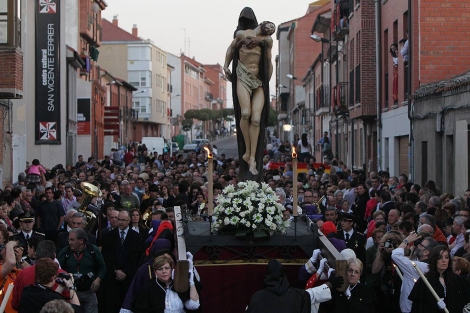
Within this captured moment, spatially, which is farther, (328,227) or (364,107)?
(364,107)

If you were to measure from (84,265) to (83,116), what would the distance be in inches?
1614

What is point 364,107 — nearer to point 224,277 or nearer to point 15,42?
point 15,42

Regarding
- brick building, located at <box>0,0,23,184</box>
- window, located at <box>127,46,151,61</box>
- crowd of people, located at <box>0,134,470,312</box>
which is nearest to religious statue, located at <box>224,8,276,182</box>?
crowd of people, located at <box>0,134,470,312</box>

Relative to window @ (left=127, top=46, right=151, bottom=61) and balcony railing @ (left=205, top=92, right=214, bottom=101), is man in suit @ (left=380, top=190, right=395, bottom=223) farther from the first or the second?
balcony railing @ (left=205, top=92, right=214, bottom=101)

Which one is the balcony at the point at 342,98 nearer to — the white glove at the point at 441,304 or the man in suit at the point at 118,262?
the man in suit at the point at 118,262

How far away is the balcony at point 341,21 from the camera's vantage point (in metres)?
39.7

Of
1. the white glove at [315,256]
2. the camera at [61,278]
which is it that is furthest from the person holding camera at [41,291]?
the white glove at [315,256]

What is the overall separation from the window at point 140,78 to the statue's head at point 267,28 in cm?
9340

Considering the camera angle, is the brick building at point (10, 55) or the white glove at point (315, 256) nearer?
the white glove at point (315, 256)

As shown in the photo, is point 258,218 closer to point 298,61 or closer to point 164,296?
point 164,296

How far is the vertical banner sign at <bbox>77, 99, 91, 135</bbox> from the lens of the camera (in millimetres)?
51750

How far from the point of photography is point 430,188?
18953 millimetres

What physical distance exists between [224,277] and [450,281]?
7.64ft

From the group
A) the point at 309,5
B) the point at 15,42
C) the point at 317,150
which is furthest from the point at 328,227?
the point at 309,5
